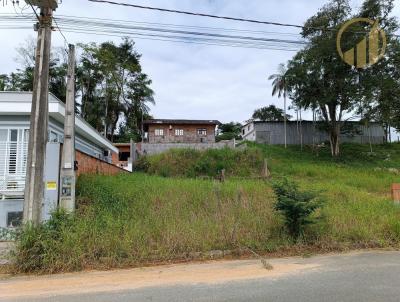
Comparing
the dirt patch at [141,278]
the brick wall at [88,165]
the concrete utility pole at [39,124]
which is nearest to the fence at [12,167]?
the brick wall at [88,165]

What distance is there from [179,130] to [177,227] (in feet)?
104

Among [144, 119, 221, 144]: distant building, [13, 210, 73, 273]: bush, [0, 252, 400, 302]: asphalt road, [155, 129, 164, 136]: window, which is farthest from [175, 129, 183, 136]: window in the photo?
[0, 252, 400, 302]: asphalt road

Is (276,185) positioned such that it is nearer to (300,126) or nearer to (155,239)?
(155,239)

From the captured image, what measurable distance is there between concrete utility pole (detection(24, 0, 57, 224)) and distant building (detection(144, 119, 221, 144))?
31024 millimetres

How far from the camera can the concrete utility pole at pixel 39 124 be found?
6500 mm

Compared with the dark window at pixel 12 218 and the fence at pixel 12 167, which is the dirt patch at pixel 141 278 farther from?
the fence at pixel 12 167

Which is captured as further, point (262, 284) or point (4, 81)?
point (4, 81)

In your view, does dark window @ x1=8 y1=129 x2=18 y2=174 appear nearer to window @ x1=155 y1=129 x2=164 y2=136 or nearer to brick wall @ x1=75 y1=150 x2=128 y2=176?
brick wall @ x1=75 y1=150 x2=128 y2=176

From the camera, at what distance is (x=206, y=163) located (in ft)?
72.6

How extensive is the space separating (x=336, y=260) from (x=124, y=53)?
120 feet

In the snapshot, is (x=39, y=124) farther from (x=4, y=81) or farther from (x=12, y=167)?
(x=4, y=81)

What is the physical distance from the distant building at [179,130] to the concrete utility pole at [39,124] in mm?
31024

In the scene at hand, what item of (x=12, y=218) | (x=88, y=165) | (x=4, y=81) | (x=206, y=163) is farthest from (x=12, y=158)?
(x=4, y=81)

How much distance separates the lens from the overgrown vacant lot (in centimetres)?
607
